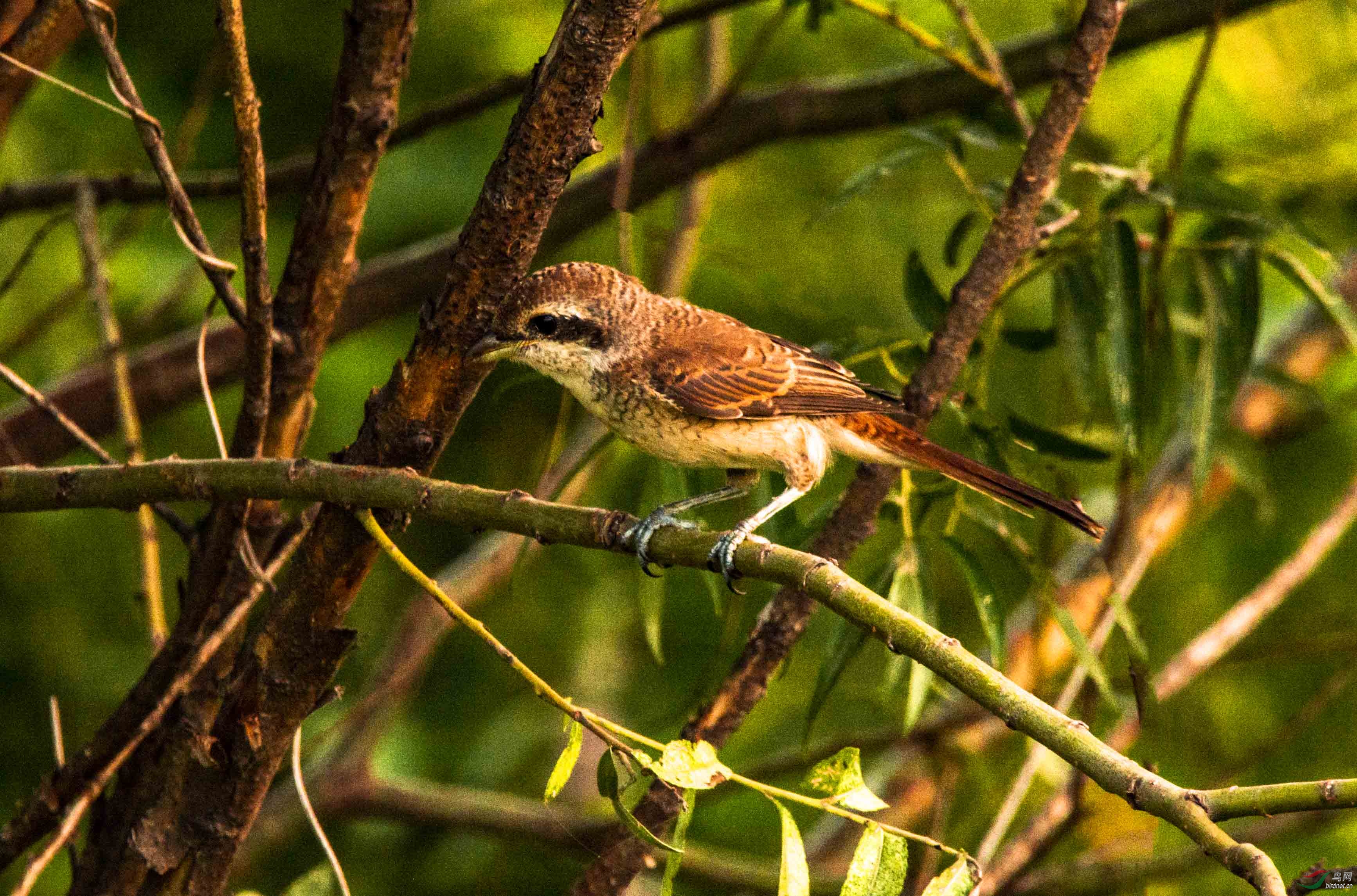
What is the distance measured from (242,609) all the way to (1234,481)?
3.70 meters

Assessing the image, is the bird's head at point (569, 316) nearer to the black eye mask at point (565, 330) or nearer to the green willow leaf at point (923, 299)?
the black eye mask at point (565, 330)

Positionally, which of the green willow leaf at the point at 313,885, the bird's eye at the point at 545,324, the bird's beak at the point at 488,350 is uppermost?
the bird's eye at the point at 545,324

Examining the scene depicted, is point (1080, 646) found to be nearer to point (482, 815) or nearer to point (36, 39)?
point (482, 815)

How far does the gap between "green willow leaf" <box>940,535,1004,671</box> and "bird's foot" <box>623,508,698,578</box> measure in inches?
24.2

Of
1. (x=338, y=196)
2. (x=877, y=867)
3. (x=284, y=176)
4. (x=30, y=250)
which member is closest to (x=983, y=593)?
(x=877, y=867)

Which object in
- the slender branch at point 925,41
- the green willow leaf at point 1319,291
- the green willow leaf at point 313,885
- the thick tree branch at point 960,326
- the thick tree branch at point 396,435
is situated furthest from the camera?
the slender branch at point 925,41

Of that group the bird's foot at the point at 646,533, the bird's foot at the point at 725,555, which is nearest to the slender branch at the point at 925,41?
the bird's foot at the point at 646,533

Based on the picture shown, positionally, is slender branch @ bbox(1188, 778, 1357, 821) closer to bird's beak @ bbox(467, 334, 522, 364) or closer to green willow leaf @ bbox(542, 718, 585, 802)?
green willow leaf @ bbox(542, 718, 585, 802)

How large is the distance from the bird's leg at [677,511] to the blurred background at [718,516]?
1.62ft

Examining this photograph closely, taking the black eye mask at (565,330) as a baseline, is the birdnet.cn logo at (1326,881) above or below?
below

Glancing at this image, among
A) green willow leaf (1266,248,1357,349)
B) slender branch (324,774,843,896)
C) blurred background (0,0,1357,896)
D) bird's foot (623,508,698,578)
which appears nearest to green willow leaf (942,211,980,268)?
blurred background (0,0,1357,896)

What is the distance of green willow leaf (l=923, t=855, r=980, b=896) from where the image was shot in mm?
1694

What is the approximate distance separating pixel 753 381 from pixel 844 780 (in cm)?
145

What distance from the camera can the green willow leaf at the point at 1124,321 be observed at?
2934 millimetres
